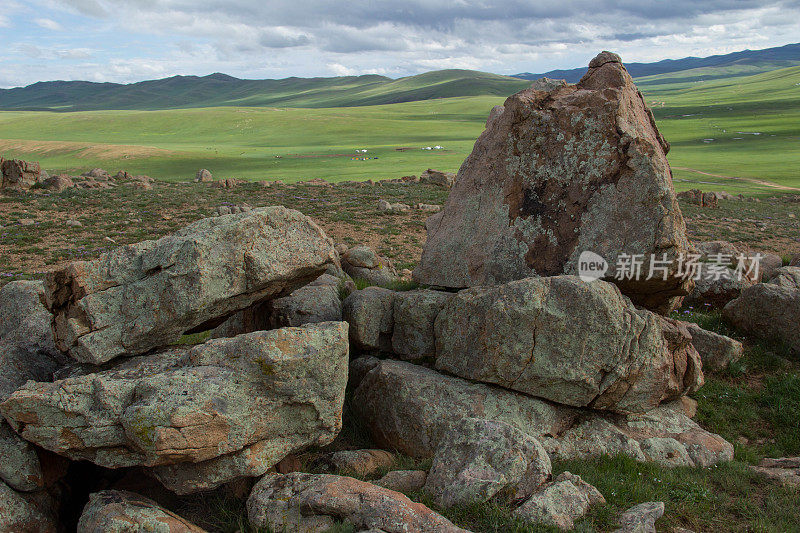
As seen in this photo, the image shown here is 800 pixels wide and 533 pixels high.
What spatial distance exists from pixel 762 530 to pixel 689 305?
35.9 feet

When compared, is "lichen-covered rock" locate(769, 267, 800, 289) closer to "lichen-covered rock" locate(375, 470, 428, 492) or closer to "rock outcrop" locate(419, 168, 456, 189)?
"lichen-covered rock" locate(375, 470, 428, 492)

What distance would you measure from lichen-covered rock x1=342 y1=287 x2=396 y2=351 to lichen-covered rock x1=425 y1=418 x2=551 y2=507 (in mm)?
4130

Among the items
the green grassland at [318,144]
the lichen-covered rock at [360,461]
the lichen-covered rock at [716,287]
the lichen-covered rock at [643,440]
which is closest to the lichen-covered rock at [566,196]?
the lichen-covered rock at [643,440]

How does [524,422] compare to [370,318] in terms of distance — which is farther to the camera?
[370,318]

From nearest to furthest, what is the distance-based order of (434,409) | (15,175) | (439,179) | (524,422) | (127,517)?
(127,517) < (524,422) < (434,409) < (15,175) < (439,179)

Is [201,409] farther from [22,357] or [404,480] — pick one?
[22,357]

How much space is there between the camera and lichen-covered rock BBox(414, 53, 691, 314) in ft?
40.3

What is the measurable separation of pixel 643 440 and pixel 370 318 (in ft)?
21.4

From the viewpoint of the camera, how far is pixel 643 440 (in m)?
11.1

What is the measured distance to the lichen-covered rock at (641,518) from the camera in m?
7.99

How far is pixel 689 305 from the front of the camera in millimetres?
18094

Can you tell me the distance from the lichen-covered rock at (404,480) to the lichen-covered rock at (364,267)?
10443 millimetres

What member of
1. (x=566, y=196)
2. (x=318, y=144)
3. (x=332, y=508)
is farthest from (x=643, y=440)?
(x=318, y=144)

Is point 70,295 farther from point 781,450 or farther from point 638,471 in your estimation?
point 781,450
